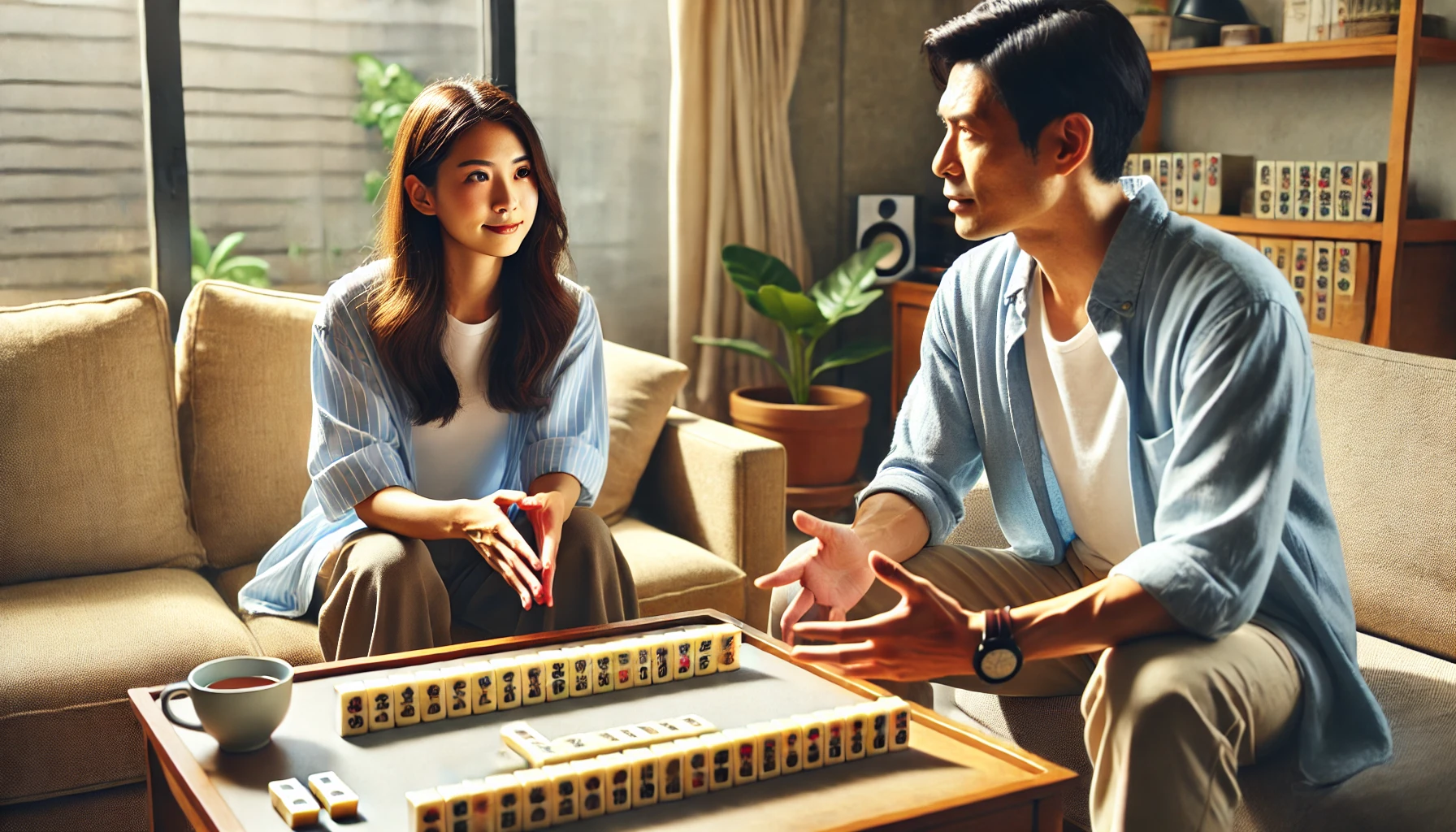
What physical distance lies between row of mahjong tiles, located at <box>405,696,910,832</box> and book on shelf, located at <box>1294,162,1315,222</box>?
7.45 feet

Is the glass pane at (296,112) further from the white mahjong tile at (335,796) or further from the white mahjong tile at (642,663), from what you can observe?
the white mahjong tile at (335,796)

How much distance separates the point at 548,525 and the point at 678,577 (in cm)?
58

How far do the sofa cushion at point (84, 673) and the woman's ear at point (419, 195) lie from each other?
0.76 meters

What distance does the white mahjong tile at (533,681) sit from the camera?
1.46 meters

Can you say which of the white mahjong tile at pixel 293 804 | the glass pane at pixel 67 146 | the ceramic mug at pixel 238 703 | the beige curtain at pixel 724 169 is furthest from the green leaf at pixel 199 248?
the white mahjong tile at pixel 293 804

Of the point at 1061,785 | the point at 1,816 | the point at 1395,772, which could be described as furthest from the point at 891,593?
the point at 1,816

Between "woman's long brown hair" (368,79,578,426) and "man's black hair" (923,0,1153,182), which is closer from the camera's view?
"man's black hair" (923,0,1153,182)

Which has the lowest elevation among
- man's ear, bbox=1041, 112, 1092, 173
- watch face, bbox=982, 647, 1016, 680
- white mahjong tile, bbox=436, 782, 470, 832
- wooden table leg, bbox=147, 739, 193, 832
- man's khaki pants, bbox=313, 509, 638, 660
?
wooden table leg, bbox=147, 739, 193, 832

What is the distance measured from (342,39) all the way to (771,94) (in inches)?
51.2

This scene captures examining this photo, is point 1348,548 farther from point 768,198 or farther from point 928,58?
point 768,198

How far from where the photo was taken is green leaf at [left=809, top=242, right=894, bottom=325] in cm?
383

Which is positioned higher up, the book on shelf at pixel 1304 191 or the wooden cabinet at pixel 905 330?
the book on shelf at pixel 1304 191

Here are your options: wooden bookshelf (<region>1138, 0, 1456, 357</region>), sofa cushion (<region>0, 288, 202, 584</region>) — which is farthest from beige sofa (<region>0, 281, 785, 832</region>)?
wooden bookshelf (<region>1138, 0, 1456, 357</region>)

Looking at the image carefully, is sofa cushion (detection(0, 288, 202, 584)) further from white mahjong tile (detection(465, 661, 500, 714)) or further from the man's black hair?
the man's black hair
